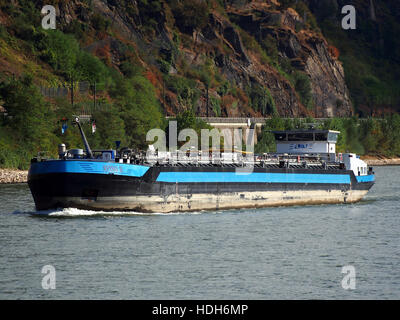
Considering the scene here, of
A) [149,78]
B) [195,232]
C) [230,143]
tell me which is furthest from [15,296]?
[149,78]

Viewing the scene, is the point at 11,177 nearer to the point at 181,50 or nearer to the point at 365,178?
the point at 365,178

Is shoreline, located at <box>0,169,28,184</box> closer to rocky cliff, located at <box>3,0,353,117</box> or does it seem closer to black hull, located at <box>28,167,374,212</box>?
black hull, located at <box>28,167,374,212</box>

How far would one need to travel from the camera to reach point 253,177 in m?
Result: 64.8

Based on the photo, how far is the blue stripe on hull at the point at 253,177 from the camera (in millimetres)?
58562

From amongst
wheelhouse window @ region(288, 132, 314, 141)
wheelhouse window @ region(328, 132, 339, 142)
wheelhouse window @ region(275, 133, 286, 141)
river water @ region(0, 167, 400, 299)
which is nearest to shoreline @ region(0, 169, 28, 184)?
river water @ region(0, 167, 400, 299)

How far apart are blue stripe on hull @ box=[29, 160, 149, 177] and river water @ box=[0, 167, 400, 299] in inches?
121

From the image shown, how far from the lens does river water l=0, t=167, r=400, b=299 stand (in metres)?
34.2

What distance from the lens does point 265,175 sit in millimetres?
65938

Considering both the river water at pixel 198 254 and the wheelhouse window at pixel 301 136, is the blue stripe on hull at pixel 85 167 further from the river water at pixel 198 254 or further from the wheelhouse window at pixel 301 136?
the wheelhouse window at pixel 301 136

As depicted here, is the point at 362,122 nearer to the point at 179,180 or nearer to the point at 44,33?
the point at 44,33

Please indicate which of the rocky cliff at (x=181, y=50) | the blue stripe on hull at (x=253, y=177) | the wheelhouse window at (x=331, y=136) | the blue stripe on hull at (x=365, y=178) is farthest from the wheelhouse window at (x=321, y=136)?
the rocky cliff at (x=181, y=50)

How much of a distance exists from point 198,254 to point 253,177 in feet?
76.5

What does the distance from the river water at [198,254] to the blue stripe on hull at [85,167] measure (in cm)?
306

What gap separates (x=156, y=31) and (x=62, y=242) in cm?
14095
